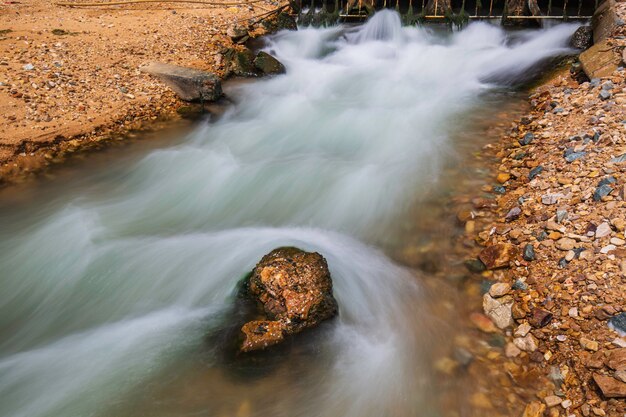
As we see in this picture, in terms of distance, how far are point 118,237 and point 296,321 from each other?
246 centimetres

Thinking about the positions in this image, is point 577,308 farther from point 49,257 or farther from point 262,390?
point 49,257

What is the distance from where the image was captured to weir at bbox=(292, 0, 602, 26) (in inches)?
418

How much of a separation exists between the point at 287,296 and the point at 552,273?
2220mm

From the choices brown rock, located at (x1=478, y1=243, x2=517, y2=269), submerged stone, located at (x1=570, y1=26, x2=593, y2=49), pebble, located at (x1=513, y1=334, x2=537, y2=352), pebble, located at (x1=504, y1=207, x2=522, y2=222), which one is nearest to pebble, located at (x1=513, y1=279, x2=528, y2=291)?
brown rock, located at (x1=478, y1=243, x2=517, y2=269)

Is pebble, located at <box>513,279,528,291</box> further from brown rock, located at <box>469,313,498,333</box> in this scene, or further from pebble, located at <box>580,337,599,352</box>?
pebble, located at <box>580,337,599,352</box>

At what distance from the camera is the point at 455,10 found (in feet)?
39.8

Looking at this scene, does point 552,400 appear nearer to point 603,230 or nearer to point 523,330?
point 523,330

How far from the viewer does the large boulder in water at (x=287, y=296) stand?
3783 millimetres

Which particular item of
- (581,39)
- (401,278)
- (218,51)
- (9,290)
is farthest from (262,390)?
(581,39)

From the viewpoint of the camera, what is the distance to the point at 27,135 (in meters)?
6.50

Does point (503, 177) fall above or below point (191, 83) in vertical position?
below

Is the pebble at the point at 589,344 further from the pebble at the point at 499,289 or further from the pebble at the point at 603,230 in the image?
the pebble at the point at 603,230

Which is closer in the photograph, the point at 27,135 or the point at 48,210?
the point at 48,210

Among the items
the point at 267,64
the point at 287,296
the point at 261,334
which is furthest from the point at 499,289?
the point at 267,64
